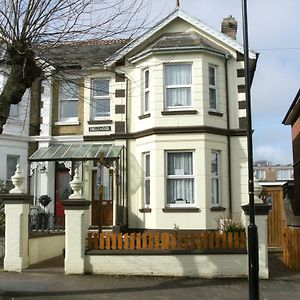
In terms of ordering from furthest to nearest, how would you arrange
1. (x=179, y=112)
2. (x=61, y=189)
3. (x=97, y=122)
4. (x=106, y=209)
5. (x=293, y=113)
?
1. (x=293, y=113)
2. (x=61, y=189)
3. (x=97, y=122)
4. (x=106, y=209)
5. (x=179, y=112)

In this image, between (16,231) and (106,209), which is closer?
(16,231)

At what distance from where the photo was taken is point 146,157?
18453 mm

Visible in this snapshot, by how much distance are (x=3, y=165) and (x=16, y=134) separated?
1.28m

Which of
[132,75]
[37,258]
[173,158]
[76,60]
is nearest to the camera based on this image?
[76,60]

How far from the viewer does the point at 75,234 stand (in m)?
12.7

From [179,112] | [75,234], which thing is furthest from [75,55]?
[179,112]

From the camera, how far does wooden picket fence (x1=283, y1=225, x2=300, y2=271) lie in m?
13.3

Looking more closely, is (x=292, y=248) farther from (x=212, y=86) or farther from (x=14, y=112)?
(x=14, y=112)

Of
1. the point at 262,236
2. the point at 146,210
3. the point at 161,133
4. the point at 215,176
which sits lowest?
the point at 262,236

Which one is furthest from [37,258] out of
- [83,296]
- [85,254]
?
[83,296]

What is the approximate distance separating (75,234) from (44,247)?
112 inches

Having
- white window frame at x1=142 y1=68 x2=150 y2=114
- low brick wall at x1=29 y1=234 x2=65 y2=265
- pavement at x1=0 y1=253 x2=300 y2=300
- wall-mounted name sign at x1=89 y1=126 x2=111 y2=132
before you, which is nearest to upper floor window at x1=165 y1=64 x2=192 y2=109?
white window frame at x1=142 y1=68 x2=150 y2=114

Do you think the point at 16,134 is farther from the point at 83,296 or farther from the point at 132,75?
the point at 83,296

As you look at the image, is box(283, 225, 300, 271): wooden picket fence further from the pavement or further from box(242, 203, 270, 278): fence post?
box(242, 203, 270, 278): fence post
